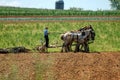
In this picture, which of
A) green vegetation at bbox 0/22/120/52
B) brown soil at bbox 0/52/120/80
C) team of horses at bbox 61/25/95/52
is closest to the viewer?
brown soil at bbox 0/52/120/80

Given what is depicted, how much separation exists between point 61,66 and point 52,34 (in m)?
Answer: 19.7

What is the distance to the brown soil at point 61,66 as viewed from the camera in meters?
19.8

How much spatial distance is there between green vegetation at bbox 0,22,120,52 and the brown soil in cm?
635

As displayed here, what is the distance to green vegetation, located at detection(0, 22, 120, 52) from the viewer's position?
3426cm

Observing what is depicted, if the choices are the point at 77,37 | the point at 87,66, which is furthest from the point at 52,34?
the point at 87,66

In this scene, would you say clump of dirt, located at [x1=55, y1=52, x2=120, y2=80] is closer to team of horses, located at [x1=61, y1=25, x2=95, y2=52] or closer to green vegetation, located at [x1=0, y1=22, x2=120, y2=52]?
team of horses, located at [x1=61, y1=25, x2=95, y2=52]

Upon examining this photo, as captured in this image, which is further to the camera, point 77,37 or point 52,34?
point 52,34

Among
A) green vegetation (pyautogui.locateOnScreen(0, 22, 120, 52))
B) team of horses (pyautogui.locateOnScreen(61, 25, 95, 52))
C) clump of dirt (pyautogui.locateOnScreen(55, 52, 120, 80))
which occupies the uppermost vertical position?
team of horses (pyautogui.locateOnScreen(61, 25, 95, 52))

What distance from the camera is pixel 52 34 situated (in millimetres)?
40656

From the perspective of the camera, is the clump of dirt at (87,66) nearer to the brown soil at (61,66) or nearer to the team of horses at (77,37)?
the brown soil at (61,66)

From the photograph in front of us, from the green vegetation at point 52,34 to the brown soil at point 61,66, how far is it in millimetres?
6353

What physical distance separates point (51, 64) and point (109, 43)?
16030mm

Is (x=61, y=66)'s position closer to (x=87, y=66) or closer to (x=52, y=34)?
(x=87, y=66)

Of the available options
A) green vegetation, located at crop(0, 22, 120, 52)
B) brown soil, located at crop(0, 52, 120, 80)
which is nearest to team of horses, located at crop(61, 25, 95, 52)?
brown soil, located at crop(0, 52, 120, 80)
